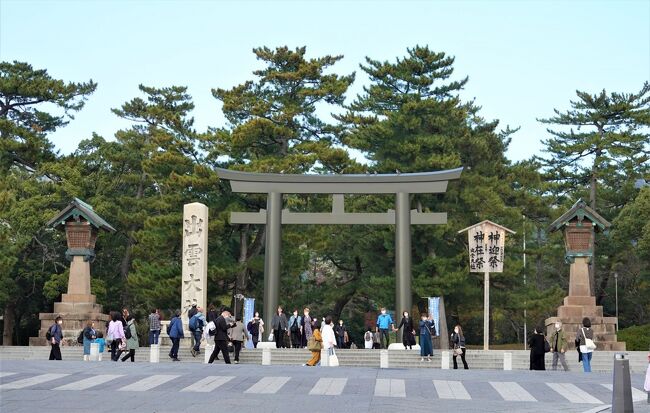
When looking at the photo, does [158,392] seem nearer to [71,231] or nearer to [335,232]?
[71,231]

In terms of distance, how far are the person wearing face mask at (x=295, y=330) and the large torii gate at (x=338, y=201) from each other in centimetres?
411

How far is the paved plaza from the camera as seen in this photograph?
52.7 ft

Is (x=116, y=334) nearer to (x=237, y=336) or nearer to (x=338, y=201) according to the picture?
(x=237, y=336)

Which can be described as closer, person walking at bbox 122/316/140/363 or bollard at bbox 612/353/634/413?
bollard at bbox 612/353/634/413

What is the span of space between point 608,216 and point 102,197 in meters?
27.3

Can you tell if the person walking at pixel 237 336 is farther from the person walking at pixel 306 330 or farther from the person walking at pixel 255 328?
the person walking at pixel 306 330

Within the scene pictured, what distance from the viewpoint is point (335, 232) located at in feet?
175

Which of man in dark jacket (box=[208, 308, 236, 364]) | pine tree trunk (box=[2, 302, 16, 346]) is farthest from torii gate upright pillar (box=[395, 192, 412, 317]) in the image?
pine tree trunk (box=[2, 302, 16, 346])

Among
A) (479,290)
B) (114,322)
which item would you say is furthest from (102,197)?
(114,322)

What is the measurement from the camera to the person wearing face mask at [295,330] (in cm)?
3441

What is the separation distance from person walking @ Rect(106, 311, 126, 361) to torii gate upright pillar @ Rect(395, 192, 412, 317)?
13396mm

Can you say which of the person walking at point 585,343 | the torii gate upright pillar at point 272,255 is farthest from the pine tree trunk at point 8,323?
the person walking at point 585,343

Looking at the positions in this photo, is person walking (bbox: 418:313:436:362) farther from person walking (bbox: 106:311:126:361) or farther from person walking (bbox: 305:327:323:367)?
person walking (bbox: 106:311:126:361)

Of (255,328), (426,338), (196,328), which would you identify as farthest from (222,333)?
(255,328)
